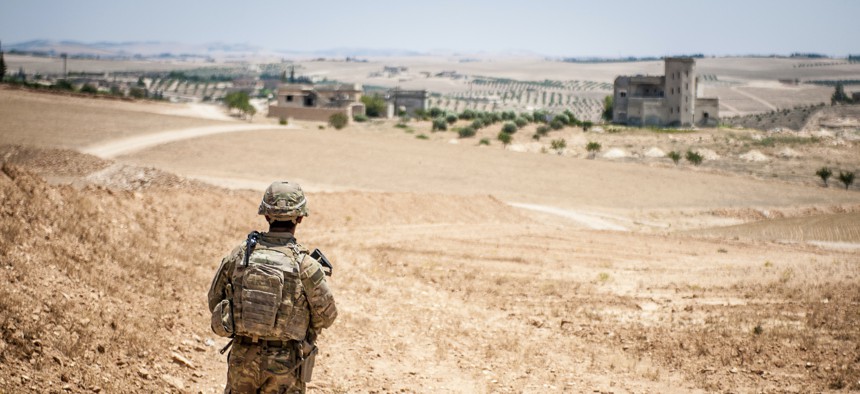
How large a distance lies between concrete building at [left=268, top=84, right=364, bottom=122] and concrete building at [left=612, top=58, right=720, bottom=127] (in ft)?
99.7

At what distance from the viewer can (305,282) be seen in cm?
582

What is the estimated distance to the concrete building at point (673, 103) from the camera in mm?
82000

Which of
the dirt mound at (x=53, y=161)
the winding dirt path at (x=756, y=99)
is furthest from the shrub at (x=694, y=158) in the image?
the winding dirt path at (x=756, y=99)

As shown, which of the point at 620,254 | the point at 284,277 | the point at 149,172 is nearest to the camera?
the point at 284,277

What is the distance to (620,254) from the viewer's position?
19500 millimetres

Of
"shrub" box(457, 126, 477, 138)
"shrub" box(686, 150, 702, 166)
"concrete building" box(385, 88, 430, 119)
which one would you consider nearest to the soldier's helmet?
"shrub" box(686, 150, 702, 166)

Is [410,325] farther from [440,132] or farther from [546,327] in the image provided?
[440,132]

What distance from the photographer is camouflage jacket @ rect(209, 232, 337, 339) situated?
582 cm

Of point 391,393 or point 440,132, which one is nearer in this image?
point 391,393

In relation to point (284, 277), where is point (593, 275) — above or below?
below

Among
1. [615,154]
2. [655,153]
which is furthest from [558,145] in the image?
[655,153]

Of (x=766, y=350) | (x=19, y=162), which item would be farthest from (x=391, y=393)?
(x=19, y=162)

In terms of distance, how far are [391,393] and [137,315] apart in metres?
3.38

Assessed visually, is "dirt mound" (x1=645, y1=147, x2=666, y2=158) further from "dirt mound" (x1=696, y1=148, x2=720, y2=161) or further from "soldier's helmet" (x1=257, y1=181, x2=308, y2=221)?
"soldier's helmet" (x1=257, y1=181, x2=308, y2=221)
